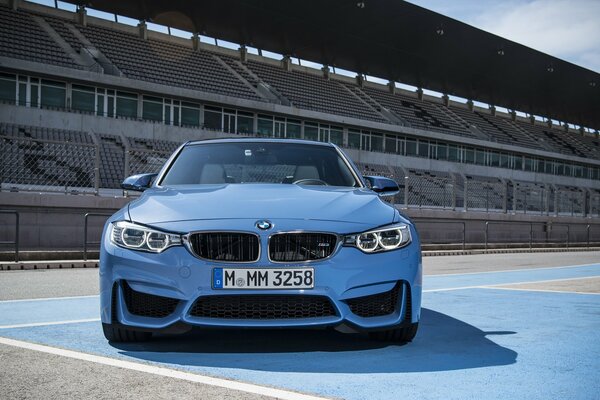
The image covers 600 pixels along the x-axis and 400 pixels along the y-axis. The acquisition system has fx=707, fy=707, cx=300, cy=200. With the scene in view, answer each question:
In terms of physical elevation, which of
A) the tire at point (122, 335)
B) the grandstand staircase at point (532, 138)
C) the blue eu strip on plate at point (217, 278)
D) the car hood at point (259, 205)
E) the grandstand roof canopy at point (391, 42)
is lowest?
the tire at point (122, 335)

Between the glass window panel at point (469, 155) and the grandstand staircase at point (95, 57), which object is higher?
the grandstand staircase at point (95, 57)

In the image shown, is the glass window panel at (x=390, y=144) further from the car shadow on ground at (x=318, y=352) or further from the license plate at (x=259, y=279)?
the license plate at (x=259, y=279)

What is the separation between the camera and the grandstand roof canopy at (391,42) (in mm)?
37250

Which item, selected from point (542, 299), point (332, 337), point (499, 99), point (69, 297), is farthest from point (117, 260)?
point (499, 99)

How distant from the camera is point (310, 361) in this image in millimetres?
4387

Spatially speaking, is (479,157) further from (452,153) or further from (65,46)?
(65,46)

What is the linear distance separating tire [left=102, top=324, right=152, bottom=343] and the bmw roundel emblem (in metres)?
1.16

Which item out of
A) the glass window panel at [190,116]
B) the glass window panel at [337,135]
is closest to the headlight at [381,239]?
the glass window panel at [190,116]

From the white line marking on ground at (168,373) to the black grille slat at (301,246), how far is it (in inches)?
35.5

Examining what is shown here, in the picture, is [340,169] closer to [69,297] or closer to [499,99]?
[69,297]

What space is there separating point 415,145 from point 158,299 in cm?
4409

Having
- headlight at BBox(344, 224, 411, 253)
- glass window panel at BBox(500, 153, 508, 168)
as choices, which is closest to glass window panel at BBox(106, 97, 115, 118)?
headlight at BBox(344, 224, 411, 253)

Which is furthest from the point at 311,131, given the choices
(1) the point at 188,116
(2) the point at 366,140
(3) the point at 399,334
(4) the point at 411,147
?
(3) the point at 399,334

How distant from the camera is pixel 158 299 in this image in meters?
4.44
